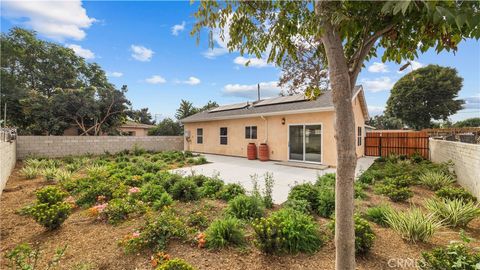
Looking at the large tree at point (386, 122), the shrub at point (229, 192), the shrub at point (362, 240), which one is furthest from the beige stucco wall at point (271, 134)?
the large tree at point (386, 122)

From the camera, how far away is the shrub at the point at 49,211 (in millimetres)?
3398

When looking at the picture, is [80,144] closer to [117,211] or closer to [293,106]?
[117,211]

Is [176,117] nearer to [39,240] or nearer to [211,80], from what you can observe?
[211,80]

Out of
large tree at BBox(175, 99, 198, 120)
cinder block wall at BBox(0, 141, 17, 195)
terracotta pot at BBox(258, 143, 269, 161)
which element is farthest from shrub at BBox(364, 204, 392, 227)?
large tree at BBox(175, 99, 198, 120)

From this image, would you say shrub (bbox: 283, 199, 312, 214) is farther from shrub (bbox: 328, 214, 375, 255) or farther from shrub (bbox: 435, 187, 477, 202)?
shrub (bbox: 435, 187, 477, 202)

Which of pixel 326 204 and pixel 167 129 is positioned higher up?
pixel 167 129

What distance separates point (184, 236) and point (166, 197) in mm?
1600

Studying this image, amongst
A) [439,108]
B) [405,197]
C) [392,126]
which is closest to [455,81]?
[439,108]

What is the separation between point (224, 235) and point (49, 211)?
2.77 metres

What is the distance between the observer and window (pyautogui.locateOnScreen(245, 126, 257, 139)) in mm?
13117

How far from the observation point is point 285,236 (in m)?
2.95

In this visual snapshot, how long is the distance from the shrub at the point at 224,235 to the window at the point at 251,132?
10.0 meters

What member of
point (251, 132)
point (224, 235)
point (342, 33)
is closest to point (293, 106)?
point (251, 132)

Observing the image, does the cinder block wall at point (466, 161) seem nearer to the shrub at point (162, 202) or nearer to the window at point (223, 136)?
the shrub at point (162, 202)
